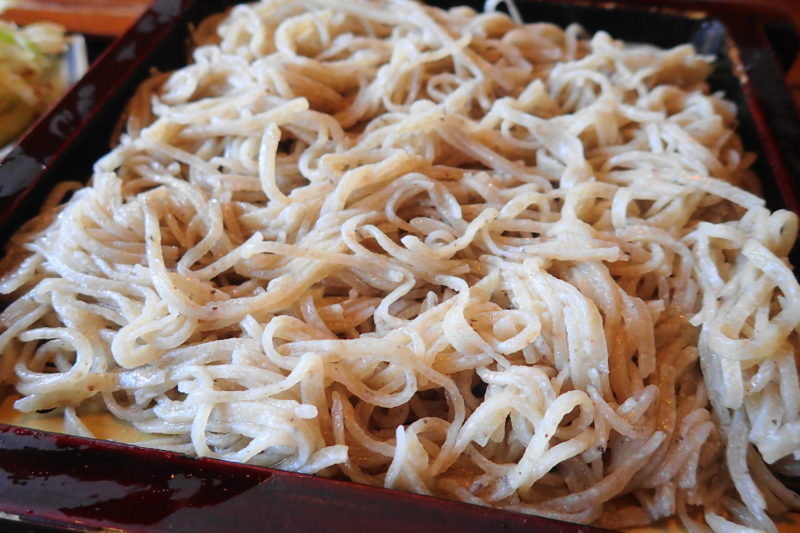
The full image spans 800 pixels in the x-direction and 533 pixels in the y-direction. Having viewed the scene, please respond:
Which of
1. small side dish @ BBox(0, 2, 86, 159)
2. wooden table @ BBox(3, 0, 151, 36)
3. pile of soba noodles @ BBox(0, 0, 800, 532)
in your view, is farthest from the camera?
wooden table @ BBox(3, 0, 151, 36)

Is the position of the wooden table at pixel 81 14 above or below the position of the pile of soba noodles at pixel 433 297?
above

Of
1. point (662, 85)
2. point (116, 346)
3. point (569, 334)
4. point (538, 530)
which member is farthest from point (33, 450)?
point (662, 85)

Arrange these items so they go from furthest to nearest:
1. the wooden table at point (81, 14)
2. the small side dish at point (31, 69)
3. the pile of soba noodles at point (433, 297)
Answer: the wooden table at point (81, 14)
the small side dish at point (31, 69)
the pile of soba noodles at point (433, 297)

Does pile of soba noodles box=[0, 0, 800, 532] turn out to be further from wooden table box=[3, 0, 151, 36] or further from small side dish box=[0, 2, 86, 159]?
wooden table box=[3, 0, 151, 36]

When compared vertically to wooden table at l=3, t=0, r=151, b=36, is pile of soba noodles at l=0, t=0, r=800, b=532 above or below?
below

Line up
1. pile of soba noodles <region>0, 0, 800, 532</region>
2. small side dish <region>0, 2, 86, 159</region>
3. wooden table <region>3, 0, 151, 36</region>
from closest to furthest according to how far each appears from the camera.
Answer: pile of soba noodles <region>0, 0, 800, 532</region> → small side dish <region>0, 2, 86, 159</region> → wooden table <region>3, 0, 151, 36</region>

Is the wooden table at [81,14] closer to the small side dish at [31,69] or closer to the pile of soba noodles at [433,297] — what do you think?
the small side dish at [31,69]

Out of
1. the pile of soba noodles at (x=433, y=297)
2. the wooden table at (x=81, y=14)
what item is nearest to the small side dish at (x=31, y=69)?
the wooden table at (x=81, y=14)

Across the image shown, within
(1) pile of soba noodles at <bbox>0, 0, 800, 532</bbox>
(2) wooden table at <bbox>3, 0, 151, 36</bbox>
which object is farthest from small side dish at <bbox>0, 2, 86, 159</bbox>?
(1) pile of soba noodles at <bbox>0, 0, 800, 532</bbox>

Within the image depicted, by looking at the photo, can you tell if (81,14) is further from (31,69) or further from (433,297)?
(433,297)
